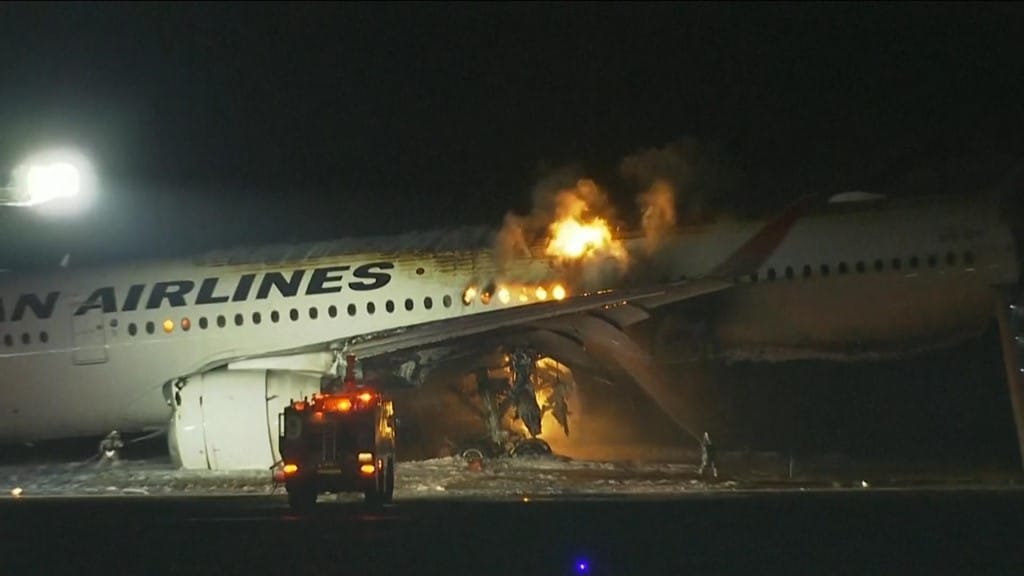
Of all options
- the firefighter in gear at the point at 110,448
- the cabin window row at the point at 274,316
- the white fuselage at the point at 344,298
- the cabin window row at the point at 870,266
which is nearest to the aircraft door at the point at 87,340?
the white fuselage at the point at 344,298

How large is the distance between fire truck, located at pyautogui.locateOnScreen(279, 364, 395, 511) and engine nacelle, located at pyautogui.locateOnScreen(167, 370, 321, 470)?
2898mm

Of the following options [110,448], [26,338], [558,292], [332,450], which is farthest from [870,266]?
[26,338]

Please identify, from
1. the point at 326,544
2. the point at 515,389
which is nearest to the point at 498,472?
the point at 515,389

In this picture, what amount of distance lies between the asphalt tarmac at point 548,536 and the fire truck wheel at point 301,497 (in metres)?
0.28

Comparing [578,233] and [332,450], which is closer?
[332,450]

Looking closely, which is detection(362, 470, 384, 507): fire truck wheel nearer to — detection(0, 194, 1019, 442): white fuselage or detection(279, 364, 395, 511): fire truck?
detection(279, 364, 395, 511): fire truck

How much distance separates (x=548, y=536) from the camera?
461 inches

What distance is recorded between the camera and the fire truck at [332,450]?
592 inches

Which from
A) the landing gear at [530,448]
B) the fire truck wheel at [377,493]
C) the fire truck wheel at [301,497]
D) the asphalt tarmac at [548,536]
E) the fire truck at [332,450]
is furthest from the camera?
the landing gear at [530,448]

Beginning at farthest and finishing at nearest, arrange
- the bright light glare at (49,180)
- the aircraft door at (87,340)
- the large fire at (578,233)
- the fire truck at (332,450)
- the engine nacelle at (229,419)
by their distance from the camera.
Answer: the large fire at (578,233), the aircraft door at (87,340), the engine nacelle at (229,419), the bright light glare at (49,180), the fire truck at (332,450)

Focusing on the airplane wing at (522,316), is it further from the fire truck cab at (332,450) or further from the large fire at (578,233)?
the fire truck cab at (332,450)

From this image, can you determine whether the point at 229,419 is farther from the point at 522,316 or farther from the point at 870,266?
the point at 870,266

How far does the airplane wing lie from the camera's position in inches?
738

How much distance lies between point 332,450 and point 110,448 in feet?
26.4
